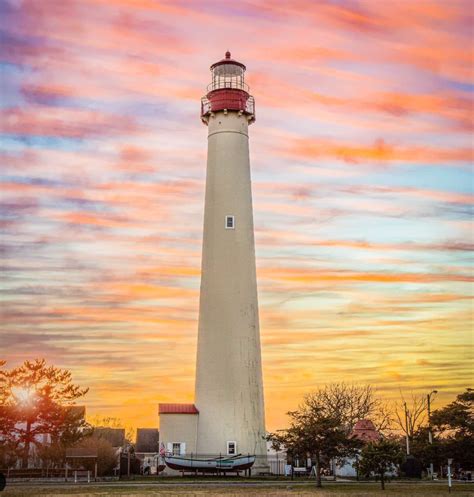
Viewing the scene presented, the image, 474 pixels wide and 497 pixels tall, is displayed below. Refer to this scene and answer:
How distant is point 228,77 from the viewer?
4806 centimetres

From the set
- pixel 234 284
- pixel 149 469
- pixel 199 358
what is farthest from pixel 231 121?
pixel 149 469

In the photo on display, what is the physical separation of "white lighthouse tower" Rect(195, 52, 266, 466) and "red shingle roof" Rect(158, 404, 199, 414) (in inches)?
15.1

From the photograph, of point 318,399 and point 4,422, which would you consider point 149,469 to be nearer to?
point 4,422

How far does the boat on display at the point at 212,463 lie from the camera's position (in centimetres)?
4262

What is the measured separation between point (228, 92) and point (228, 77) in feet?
5.39

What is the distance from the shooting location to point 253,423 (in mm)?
43906

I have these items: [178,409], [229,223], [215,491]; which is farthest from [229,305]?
[215,491]

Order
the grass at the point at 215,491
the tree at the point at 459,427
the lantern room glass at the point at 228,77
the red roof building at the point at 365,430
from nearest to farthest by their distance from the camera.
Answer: the grass at the point at 215,491 < the tree at the point at 459,427 < the lantern room glass at the point at 228,77 < the red roof building at the point at 365,430

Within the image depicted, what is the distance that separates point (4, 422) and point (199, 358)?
14.2 meters

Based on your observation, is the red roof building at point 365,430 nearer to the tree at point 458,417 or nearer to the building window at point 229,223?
the tree at point 458,417

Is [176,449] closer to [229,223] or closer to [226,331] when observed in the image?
[226,331]

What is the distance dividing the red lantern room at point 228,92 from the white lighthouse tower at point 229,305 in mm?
76

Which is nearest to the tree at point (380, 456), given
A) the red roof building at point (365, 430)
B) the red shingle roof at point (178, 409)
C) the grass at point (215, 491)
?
the grass at point (215, 491)

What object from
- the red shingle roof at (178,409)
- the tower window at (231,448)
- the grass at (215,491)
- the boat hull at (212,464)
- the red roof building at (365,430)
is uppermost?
the red shingle roof at (178,409)
